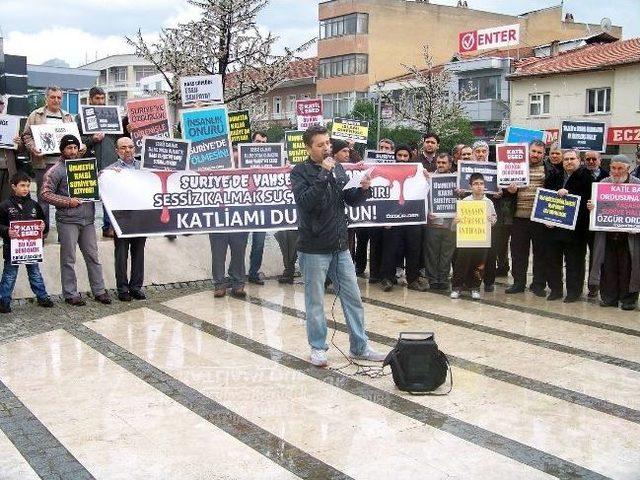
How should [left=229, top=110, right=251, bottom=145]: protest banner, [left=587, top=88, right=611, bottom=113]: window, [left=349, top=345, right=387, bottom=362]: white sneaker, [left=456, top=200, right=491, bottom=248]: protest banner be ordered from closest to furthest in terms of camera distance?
[left=349, top=345, right=387, bottom=362]: white sneaker → [left=456, top=200, right=491, bottom=248]: protest banner → [left=229, top=110, right=251, bottom=145]: protest banner → [left=587, top=88, right=611, bottom=113]: window

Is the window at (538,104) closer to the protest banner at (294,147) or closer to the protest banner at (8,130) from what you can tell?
the protest banner at (294,147)

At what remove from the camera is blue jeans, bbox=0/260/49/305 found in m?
8.34

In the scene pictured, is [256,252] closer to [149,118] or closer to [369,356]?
[149,118]

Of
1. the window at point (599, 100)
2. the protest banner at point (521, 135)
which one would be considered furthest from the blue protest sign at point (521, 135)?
the window at point (599, 100)

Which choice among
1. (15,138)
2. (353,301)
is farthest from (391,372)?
(15,138)

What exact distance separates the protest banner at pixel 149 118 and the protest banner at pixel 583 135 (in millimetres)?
5102

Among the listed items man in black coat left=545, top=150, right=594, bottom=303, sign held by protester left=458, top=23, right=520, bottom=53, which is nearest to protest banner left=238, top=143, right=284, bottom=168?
man in black coat left=545, top=150, right=594, bottom=303

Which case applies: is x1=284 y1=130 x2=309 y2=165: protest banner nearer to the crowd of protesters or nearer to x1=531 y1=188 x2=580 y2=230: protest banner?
the crowd of protesters

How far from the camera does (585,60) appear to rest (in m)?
40.0

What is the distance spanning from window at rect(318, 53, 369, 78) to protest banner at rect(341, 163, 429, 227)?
47325 millimetres

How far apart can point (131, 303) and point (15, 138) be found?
277cm

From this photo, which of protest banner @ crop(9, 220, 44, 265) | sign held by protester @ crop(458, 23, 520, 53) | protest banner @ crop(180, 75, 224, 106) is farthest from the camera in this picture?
sign held by protester @ crop(458, 23, 520, 53)

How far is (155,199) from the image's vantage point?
924cm

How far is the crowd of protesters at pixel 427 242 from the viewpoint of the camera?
8.64m
